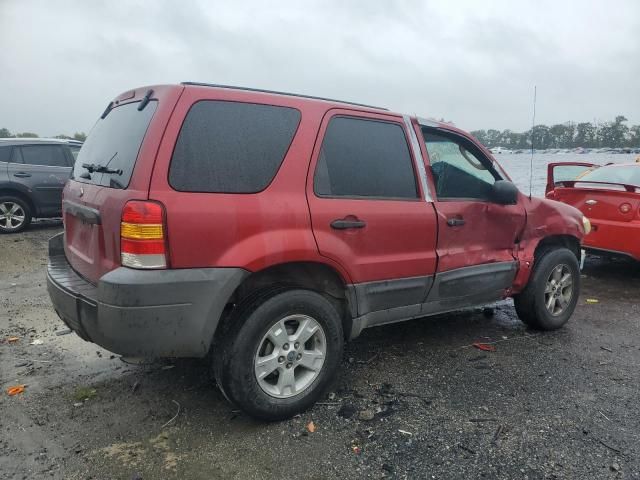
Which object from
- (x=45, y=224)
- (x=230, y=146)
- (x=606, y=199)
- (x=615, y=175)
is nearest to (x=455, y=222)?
(x=230, y=146)

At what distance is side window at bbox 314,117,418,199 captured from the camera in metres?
3.09

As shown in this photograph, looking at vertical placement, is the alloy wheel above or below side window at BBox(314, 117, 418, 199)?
below

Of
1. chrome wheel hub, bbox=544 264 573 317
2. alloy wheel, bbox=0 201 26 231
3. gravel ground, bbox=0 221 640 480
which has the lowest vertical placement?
gravel ground, bbox=0 221 640 480

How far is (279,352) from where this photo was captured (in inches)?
114

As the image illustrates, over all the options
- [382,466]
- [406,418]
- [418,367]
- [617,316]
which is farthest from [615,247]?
[382,466]

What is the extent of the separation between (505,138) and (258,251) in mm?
3534

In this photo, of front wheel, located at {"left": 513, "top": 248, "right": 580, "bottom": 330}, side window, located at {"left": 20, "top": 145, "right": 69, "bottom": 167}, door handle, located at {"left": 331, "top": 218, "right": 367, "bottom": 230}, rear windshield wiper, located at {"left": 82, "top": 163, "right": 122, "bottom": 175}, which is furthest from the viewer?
side window, located at {"left": 20, "top": 145, "right": 69, "bottom": 167}

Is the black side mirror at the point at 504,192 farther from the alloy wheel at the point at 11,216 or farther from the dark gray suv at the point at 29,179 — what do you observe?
the alloy wheel at the point at 11,216

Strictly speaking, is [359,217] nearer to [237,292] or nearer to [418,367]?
[237,292]

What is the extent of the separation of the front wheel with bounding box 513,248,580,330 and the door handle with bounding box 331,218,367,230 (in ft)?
6.80

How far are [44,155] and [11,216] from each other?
1.25 meters

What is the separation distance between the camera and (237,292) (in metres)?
2.88

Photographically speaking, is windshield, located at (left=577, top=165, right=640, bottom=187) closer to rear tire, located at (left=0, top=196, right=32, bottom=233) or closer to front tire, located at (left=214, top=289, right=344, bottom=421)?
front tire, located at (left=214, top=289, right=344, bottom=421)

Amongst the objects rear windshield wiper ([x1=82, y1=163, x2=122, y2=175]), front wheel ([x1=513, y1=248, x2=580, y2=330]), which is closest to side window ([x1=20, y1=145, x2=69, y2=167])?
rear windshield wiper ([x1=82, y1=163, x2=122, y2=175])
